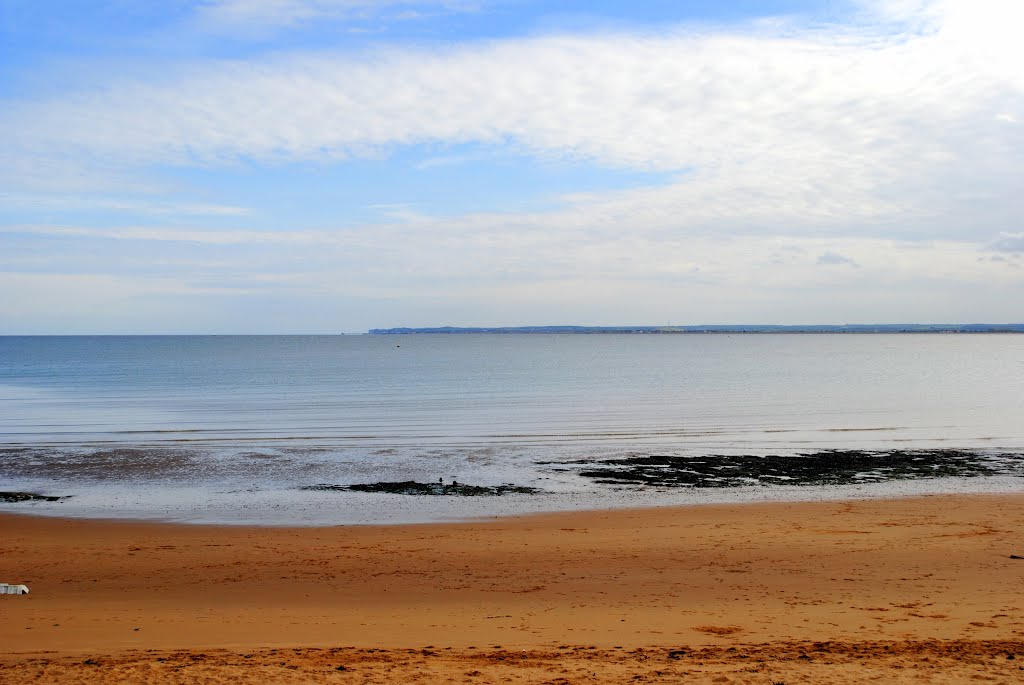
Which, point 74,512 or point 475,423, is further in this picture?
point 475,423

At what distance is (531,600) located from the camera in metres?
11.4

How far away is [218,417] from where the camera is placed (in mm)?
41031

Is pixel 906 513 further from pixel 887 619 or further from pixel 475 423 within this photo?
pixel 475 423

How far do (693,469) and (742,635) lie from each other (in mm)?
15711

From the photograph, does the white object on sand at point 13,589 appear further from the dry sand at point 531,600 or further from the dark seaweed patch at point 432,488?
the dark seaweed patch at point 432,488

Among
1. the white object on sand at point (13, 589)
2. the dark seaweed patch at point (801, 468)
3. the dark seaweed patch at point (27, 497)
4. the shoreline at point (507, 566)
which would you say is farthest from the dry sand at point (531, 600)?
the dark seaweed patch at point (801, 468)

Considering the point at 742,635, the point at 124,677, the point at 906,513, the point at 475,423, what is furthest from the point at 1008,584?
the point at 475,423

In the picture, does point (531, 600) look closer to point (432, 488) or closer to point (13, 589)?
point (13, 589)

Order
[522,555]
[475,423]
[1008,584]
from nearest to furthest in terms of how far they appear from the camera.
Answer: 1. [1008,584]
2. [522,555]
3. [475,423]

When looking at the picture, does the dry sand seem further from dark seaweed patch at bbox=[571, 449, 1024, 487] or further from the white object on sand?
dark seaweed patch at bbox=[571, 449, 1024, 487]

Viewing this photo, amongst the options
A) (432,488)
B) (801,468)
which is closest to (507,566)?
(432,488)

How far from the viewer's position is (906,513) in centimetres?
1819

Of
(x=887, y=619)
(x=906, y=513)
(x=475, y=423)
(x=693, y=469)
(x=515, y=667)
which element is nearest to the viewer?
(x=515, y=667)

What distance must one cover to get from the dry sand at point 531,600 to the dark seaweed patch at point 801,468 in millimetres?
4910
